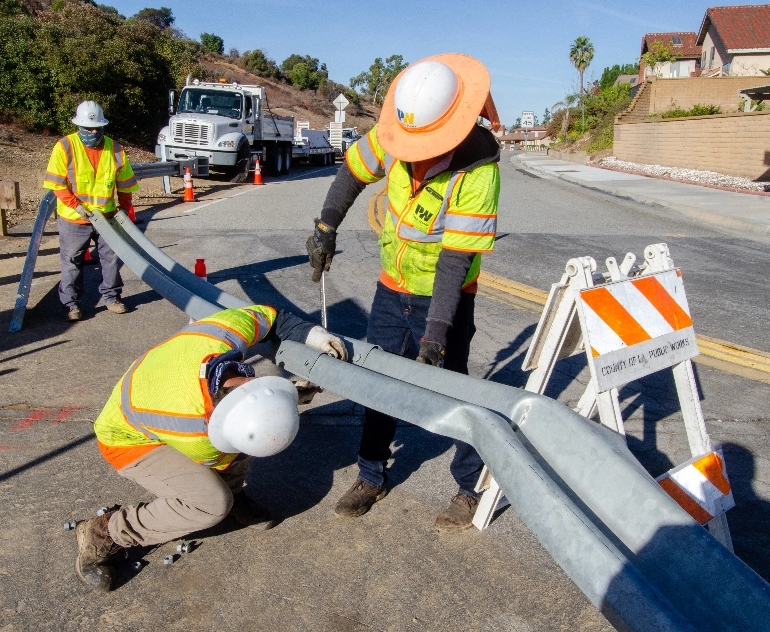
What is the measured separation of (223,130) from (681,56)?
148 ft

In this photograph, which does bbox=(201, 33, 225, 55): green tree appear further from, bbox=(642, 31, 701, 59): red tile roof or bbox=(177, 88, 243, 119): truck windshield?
bbox=(177, 88, 243, 119): truck windshield

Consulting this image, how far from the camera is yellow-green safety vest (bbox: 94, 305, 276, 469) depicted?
2.86 metres

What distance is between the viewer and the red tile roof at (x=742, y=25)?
1918 inches

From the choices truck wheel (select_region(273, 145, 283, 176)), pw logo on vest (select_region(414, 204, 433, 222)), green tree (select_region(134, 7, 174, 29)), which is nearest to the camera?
pw logo on vest (select_region(414, 204, 433, 222))

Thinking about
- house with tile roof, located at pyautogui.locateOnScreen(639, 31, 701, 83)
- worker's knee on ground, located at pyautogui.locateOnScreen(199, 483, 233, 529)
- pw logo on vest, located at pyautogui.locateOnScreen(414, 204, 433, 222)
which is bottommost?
worker's knee on ground, located at pyautogui.locateOnScreen(199, 483, 233, 529)

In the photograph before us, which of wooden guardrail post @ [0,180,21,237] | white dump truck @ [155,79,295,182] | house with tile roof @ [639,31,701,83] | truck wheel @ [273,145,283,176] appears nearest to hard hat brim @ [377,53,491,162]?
wooden guardrail post @ [0,180,21,237]

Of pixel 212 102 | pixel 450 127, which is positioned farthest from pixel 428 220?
pixel 212 102

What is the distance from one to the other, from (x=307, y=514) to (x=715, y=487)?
1.91 metres

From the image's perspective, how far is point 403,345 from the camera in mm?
3748

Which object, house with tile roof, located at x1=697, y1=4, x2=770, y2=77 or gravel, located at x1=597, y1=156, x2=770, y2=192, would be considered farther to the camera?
house with tile roof, located at x1=697, y1=4, x2=770, y2=77

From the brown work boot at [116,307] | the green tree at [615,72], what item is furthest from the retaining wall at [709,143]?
the green tree at [615,72]

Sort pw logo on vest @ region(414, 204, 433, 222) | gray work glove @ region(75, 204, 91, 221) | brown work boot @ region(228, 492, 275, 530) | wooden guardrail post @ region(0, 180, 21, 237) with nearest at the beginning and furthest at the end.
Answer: pw logo on vest @ region(414, 204, 433, 222)
brown work boot @ region(228, 492, 275, 530)
gray work glove @ region(75, 204, 91, 221)
wooden guardrail post @ region(0, 180, 21, 237)

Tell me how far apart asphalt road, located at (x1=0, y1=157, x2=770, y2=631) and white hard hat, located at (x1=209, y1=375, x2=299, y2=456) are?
2.61ft

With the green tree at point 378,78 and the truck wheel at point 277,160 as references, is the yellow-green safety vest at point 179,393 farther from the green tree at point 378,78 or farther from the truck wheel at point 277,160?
the green tree at point 378,78
